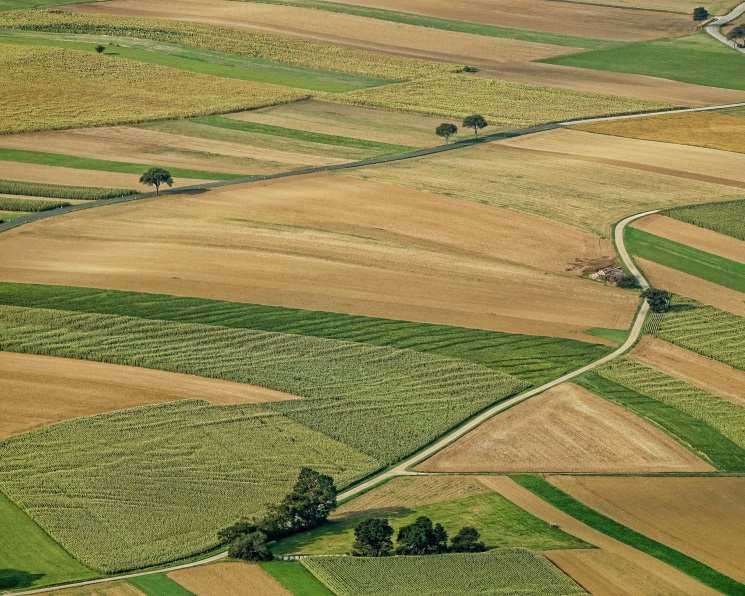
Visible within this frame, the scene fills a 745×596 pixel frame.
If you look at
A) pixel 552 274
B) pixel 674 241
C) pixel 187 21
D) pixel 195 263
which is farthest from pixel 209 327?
pixel 187 21

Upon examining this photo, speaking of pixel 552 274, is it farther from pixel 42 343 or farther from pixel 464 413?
pixel 42 343

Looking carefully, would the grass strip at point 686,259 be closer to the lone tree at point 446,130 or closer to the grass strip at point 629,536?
the lone tree at point 446,130

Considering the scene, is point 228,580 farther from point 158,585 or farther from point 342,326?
point 342,326

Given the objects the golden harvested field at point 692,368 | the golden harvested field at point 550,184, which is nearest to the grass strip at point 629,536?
the golden harvested field at point 692,368

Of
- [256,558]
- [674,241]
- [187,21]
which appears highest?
[187,21]

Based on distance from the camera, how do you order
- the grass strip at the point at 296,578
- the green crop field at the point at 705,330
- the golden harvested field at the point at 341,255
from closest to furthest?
the grass strip at the point at 296,578 → the green crop field at the point at 705,330 → the golden harvested field at the point at 341,255

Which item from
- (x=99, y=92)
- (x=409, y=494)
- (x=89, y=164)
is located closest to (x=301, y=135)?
(x=89, y=164)
